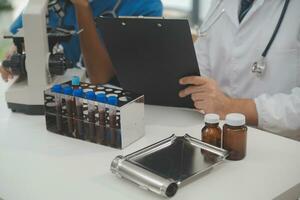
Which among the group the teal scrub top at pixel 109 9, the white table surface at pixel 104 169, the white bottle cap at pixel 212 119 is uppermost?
the teal scrub top at pixel 109 9

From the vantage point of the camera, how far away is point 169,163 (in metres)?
0.93

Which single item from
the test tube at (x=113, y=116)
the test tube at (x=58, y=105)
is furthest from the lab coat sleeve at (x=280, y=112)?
the test tube at (x=58, y=105)

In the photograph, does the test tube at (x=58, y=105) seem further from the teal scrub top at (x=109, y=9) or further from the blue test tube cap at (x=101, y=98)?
the teal scrub top at (x=109, y=9)

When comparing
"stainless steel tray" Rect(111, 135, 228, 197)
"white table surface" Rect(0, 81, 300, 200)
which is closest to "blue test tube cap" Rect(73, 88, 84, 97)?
"white table surface" Rect(0, 81, 300, 200)

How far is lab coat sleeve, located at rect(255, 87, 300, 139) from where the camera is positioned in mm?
1164

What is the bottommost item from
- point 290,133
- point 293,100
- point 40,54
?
point 290,133

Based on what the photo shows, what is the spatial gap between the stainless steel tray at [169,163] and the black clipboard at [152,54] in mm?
227

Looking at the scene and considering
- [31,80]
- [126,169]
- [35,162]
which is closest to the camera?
[126,169]

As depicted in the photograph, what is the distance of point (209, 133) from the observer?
102 centimetres

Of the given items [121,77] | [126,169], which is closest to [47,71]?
[121,77]

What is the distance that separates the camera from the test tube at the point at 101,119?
104cm

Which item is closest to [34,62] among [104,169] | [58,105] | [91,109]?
[58,105]

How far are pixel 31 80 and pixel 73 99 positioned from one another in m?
0.24

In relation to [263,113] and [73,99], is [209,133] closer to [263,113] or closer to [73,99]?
[263,113]
